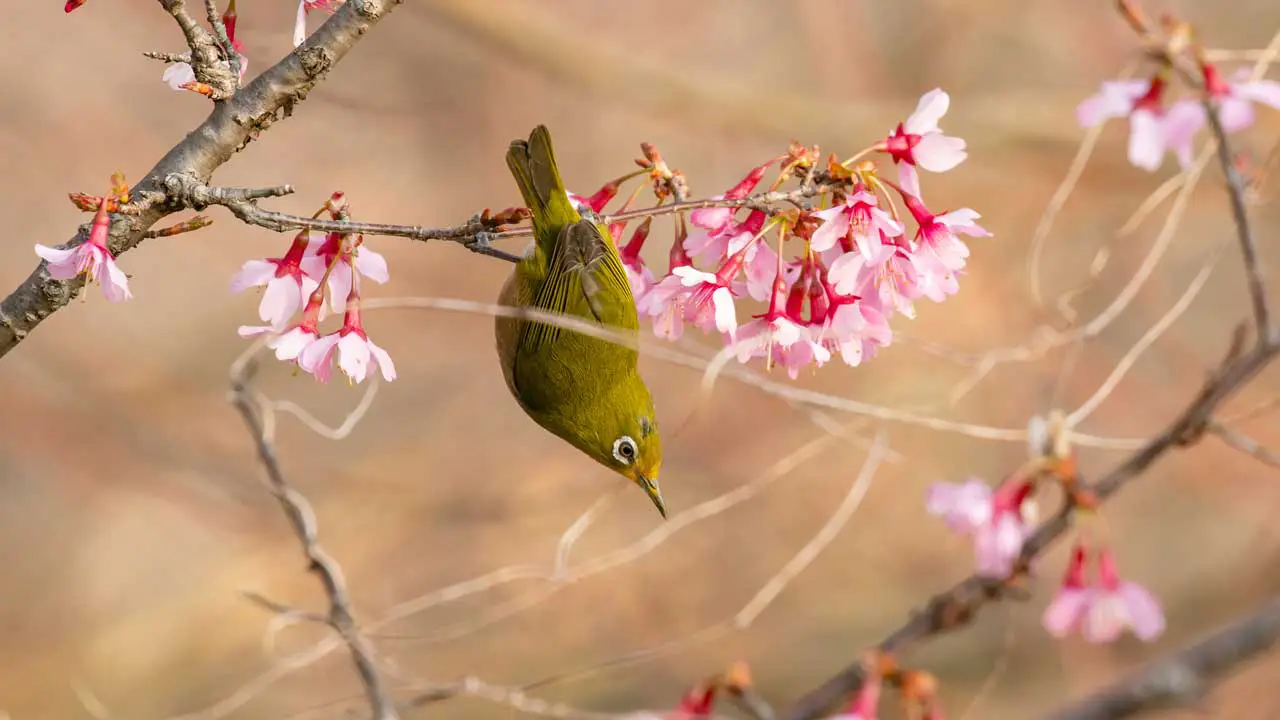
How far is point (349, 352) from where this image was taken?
6.08ft

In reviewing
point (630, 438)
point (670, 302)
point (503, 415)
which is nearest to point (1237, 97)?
point (670, 302)

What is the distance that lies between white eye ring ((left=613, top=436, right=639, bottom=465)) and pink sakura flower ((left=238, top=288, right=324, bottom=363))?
87cm

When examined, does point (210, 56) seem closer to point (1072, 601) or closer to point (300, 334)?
point (300, 334)

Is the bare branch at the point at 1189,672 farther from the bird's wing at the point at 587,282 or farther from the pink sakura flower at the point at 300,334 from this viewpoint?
the bird's wing at the point at 587,282

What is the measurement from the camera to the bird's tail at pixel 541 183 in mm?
2584

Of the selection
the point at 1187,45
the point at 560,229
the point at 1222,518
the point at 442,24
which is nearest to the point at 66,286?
the point at 560,229

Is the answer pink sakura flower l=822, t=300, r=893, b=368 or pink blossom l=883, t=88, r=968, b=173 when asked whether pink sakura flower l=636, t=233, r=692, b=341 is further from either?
pink blossom l=883, t=88, r=968, b=173

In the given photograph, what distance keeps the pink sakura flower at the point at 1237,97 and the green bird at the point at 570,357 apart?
1409 mm

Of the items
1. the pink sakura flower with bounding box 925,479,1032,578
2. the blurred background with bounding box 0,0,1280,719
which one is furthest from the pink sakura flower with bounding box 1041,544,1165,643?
the blurred background with bounding box 0,0,1280,719

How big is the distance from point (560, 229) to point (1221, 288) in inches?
165

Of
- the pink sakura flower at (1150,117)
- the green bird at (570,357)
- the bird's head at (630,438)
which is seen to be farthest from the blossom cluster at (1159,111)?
the bird's head at (630,438)

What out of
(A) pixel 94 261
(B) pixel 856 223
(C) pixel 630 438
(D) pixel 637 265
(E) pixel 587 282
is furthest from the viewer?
(C) pixel 630 438

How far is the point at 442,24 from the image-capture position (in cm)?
580

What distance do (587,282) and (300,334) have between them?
74 centimetres
